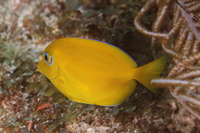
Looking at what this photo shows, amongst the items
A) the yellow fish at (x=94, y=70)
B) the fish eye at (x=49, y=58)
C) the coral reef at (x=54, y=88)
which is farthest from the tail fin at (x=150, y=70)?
the fish eye at (x=49, y=58)

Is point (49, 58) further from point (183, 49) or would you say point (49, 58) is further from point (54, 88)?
point (183, 49)

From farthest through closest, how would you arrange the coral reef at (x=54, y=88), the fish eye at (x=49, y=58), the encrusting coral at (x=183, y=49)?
the coral reef at (x=54, y=88)
the fish eye at (x=49, y=58)
the encrusting coral at (x=183, y=49)

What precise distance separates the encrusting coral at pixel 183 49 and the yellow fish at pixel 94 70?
0.21 m

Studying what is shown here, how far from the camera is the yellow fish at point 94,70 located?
1704mm

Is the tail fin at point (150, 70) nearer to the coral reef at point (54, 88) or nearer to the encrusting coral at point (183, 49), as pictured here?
the encrusting coral at point (183, 49)

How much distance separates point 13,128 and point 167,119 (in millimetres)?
2468

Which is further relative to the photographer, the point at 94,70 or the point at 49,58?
the point at 49,58

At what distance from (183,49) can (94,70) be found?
119cm

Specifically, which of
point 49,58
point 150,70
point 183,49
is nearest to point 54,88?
point 49,58

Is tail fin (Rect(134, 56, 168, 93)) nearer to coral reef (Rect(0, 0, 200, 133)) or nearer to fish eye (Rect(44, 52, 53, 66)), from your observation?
coral reef (Rect(0, 0, 200, 133))

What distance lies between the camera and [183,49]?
1.91 meters

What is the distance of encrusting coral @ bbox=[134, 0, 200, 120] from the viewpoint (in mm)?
1604

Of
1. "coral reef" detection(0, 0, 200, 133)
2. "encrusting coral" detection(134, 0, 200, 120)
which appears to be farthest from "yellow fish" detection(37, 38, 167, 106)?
"coral reef" detection(0, 0, 200, 133)

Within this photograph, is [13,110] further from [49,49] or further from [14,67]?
[49,49]
